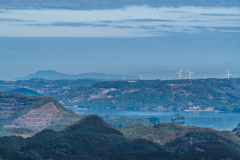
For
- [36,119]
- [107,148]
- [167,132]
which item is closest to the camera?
[107,148]

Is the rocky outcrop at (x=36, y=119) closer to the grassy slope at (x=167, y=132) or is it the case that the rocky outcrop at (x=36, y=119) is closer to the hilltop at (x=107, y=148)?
the grassy slope at (x=167, y=132)

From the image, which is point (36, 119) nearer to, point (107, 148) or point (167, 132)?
point (167, 132)

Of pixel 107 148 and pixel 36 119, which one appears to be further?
pixel 36 119

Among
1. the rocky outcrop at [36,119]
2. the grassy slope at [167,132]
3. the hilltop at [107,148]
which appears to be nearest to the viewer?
the hilltop at [107,148]

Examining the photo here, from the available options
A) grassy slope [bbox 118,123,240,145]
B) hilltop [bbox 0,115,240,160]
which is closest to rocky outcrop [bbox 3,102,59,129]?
grassy slope [bbox 118,123,240,145]

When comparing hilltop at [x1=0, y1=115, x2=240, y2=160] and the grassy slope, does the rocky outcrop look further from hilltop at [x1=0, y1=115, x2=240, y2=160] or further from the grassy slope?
hilltop at [x1=0, y1=115, x2=240, y2=160]

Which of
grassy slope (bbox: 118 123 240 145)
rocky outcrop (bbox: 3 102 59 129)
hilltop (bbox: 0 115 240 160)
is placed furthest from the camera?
rocky outcrop (bbox: 3 102 59 129)

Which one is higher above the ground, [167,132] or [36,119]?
[167,132]

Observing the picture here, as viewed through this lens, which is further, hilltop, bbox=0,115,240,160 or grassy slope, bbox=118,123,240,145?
grassy slope, bbox=118,123,240,145

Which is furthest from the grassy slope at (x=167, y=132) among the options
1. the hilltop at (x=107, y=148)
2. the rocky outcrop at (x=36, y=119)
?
the rocky outcrop at (x=36, y=119)

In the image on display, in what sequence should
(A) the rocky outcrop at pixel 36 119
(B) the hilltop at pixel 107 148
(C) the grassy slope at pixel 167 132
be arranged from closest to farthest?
(B) the hilltop at pixel 107 148
(C) the grassy slope at pixel 167 132
(A) the rocky outcrop at pixel 36 119

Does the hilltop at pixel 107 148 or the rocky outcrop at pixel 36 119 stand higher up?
the hilltop at pixel 107 148

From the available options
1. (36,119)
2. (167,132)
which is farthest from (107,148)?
(36,119)

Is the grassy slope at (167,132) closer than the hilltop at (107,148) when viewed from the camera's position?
No
